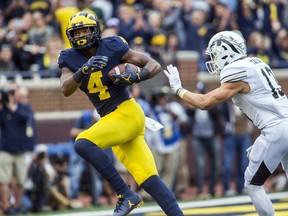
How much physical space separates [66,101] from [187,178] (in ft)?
7.70

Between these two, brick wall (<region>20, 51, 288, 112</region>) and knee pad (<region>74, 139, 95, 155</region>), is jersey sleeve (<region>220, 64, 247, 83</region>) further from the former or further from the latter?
brick wall (<region>20, 51, 288, 112</region>)

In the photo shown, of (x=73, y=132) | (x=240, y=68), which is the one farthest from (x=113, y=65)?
(x=73, y=132)

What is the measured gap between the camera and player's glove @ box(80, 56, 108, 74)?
891 centimetres

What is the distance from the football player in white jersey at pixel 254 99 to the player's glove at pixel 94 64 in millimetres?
660

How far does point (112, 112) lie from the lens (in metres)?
9.39

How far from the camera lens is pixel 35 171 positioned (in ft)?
46.8

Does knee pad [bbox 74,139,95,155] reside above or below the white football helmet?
below

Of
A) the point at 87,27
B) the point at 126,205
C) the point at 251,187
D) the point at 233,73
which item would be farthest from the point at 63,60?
the point at 251,187

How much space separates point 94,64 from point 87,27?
47cm

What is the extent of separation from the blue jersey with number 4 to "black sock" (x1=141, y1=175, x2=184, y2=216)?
2.55 ft

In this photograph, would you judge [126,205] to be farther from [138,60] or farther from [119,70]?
[138,60]

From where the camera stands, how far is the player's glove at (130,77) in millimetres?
9039

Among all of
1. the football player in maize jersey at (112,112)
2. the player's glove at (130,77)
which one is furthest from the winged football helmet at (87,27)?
the player's glove at (130,77)

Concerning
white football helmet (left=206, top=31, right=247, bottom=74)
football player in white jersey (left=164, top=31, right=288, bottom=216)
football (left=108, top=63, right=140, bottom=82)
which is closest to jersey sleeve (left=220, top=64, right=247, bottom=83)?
football player in white jersey (left=164, top=31, right=288, bottom=216)
